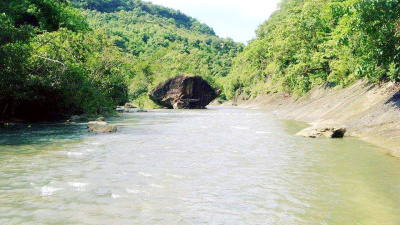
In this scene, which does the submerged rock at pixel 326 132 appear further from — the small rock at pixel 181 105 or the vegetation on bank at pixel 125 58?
the small rock at pixel 181 105

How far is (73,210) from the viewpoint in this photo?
7230 mm

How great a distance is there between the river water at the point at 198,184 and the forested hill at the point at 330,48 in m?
4.91

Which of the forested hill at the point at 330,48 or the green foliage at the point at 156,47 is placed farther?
the green foliage at the point at 156,47

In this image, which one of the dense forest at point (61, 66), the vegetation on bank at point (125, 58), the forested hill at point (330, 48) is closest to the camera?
the forested hill at point (330, 48)

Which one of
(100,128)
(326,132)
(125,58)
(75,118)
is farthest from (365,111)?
(125,58)

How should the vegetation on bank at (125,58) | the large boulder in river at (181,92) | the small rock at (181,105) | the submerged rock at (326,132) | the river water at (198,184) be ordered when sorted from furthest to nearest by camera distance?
the large boulder in river at (181,92) → the small rock at (181,105) → the submerged rock at (326,132) → the vegetation on bank at (125,58) → the river water at (198,184)

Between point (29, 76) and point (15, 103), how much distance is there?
→ 13.5 feet

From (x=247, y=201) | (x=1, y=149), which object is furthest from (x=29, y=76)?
(x=247, y=201)

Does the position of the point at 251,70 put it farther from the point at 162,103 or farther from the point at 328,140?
the point at 328,140

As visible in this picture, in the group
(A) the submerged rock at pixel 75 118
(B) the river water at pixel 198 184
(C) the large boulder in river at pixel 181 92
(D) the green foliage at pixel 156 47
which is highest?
(D) the green foliage at pixel 156 47

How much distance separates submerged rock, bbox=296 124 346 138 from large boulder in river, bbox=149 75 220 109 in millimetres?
52512

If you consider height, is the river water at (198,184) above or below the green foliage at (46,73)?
below

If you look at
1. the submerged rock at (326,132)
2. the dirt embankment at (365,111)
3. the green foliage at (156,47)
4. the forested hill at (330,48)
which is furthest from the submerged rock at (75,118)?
the green foliage at (156,47)

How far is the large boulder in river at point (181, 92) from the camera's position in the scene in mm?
71312
